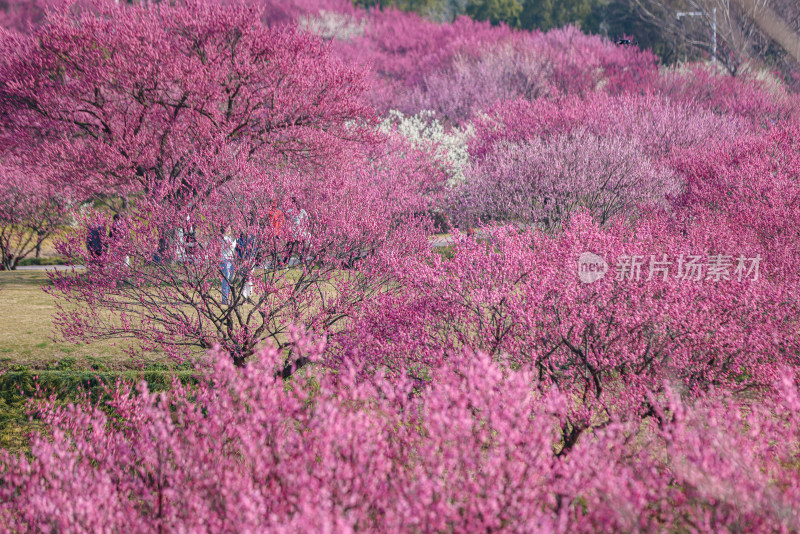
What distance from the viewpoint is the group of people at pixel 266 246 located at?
321 inches

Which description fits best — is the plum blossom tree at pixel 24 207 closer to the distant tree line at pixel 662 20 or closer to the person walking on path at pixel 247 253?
the person walking on path at pixel 247 253

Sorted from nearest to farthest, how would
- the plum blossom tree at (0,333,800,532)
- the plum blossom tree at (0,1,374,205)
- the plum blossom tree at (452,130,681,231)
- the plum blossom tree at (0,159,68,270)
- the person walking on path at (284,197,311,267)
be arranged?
1. the plum blossom tree at (0,333,800,532)
2. the person walking on path at (284,197,311,267)
3. the plum blossom tree at (0,1,374,205)
4. the plum blossom tree at (452,130,681,231)
5. the plum blossom tree at (0,159,68,270)

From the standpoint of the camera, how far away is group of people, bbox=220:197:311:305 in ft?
26.8

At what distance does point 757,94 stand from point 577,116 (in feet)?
39.6

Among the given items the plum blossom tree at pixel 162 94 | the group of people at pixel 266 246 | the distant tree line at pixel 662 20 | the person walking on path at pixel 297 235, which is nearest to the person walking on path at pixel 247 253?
the group of people at pixel 266 246

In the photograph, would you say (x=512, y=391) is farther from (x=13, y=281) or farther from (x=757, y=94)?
(x=757, y=94)

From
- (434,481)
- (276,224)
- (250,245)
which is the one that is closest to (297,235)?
(276,224)

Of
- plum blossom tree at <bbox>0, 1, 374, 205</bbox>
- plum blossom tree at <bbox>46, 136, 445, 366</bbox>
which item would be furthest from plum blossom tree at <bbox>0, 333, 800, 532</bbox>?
plum blossom tree at <bbox>0, 1, 374, 205</bbox>

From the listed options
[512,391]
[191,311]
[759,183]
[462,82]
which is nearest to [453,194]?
[759,183]

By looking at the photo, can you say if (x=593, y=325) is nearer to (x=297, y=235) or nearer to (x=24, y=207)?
(x=297, y=235)

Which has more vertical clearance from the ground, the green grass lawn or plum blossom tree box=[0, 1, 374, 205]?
plum blossom tree box=[0, 1, 374, 205]

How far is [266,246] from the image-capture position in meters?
8.34

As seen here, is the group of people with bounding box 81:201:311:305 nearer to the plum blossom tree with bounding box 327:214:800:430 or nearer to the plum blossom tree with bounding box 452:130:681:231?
the plum blossom tree with bounding box 327:214:800:430

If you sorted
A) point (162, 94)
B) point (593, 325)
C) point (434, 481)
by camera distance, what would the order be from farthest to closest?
point (162, 94) < point (593, 325) < point (434, 481)
